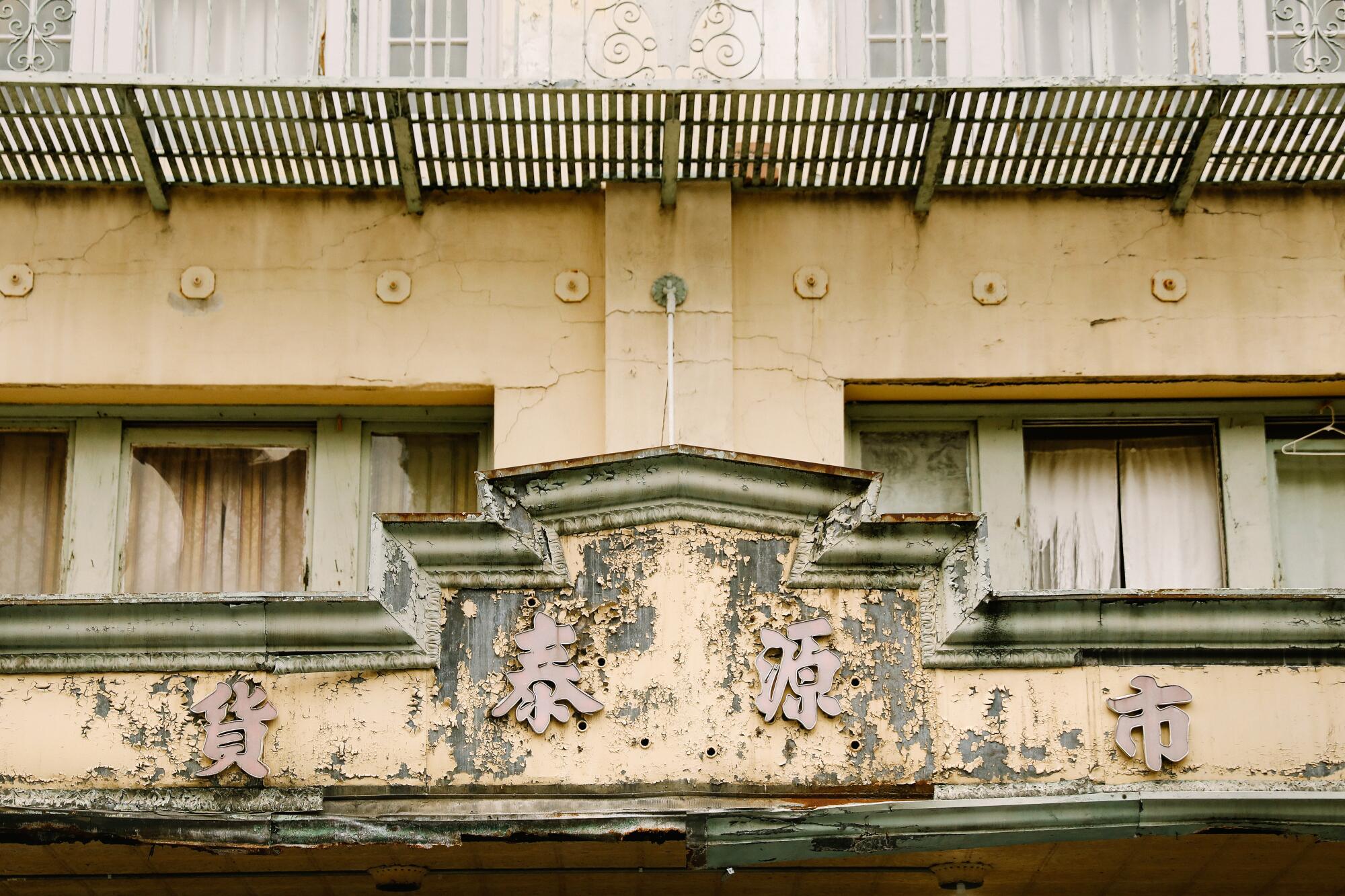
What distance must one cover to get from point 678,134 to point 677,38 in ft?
2.86

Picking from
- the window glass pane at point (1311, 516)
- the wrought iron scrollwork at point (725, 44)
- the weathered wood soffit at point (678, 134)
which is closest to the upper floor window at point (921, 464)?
the weathered wood soffit at point (678, 134)

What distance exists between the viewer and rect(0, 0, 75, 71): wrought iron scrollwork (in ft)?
35.6

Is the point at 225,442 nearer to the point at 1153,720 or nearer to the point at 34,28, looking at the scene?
the point at 34,28

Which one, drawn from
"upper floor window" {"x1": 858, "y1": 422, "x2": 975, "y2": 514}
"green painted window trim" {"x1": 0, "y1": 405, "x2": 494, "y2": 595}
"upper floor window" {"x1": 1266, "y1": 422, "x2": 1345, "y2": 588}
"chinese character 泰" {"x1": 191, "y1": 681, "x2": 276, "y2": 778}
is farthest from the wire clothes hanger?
"chinese character 泰" {"x1": 191, "y1": 681, "x2": 276, "y2": 778}

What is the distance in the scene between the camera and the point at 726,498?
8.94 metres

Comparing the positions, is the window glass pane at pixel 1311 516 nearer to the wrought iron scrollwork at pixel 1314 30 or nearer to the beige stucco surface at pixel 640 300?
the beige stucco surface at pixel 640 300

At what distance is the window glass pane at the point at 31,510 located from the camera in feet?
36.8

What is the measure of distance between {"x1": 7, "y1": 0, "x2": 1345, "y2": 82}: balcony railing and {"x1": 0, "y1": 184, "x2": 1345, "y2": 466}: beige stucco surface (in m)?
0.80

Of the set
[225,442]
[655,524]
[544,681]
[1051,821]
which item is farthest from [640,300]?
[1051,821]

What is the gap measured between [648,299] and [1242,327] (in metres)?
3.51

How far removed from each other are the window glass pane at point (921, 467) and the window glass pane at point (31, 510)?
190 inches

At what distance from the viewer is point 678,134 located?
10.6 metres

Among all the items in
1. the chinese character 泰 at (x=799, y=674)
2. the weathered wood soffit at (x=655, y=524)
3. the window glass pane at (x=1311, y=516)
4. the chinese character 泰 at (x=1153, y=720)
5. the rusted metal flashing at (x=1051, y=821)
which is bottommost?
the rusted metal flashing at (x=1051, y=821)

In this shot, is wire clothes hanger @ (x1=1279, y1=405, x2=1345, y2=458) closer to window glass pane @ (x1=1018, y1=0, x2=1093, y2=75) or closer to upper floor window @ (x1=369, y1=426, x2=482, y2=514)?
window glass pane @ (x1=1018, y1=0, x2=1093, y2=75)
